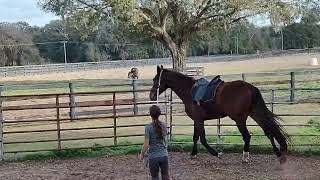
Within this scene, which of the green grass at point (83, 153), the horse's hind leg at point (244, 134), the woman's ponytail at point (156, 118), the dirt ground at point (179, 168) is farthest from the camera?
the green grass at point (83, 153)

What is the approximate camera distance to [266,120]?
815 cm

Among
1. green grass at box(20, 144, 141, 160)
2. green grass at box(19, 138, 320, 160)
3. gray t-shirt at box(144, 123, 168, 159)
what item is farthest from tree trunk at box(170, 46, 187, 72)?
gray t-shirt at box(144, 123, 168, 159)

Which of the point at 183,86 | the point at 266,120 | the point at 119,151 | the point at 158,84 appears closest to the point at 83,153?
the point at 119,151

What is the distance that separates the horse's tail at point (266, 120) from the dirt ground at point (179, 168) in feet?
1.60

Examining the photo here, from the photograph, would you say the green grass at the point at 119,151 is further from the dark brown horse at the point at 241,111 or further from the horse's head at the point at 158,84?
the horse's head at the point at 158,84

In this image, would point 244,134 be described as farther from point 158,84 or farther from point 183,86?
point 158,84

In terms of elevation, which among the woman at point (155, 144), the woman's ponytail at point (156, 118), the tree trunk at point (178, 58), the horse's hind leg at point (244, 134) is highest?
the tree trunk at point (178, 58)

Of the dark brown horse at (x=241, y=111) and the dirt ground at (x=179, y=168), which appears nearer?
the dirt ground at (x=179, y=168)

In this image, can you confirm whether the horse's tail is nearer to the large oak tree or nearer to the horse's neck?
the horse's neck

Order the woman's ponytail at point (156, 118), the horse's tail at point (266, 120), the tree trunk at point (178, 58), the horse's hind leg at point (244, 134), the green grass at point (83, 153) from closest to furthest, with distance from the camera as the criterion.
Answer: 1. the woman's ponytail at point (156, 118)
2. the horse's tail at point (266, 120)
3. the horse's hind leg at point (244, 134)
4. the green grass at point (83, 153)
5. the tree trunk at point (178, 58)

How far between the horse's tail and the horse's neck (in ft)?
4.41

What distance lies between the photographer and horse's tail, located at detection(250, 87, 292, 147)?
8085 millimetres

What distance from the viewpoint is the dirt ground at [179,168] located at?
761 cm

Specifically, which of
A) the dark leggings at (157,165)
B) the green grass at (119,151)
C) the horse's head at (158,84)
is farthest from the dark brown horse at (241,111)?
the dark leggings at (157,165)
